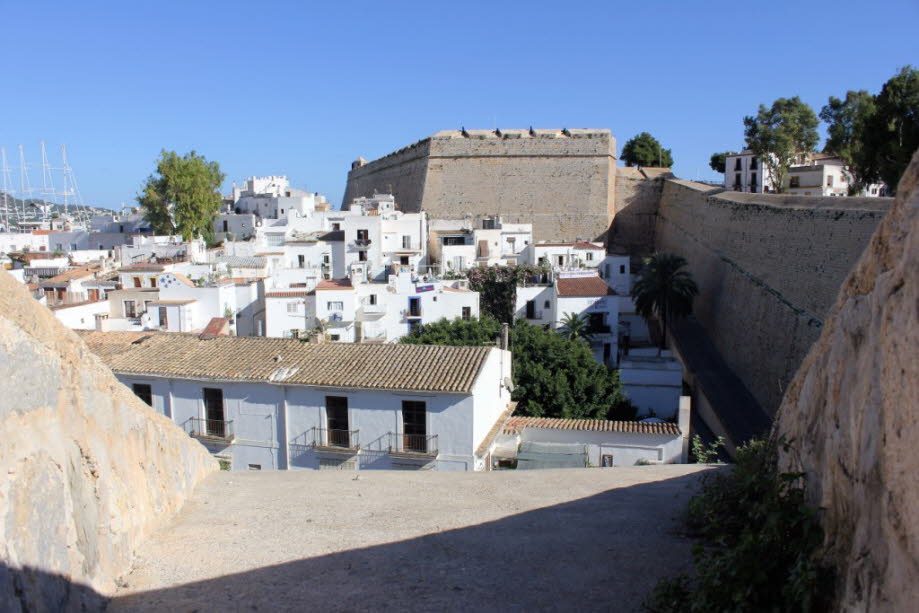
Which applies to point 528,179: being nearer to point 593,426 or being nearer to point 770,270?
point 770,270

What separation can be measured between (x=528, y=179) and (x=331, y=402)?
27241 millimetres

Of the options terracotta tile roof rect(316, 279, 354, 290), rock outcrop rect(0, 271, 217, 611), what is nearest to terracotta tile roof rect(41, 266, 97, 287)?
terracotta tile roof rect(316, 279, 354, 290)

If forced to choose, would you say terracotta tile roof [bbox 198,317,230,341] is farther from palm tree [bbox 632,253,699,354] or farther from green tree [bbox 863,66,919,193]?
green tree [bbox 863,66,919,193]

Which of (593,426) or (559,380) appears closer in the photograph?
(593,426)

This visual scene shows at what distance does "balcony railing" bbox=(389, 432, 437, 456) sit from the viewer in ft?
35.8

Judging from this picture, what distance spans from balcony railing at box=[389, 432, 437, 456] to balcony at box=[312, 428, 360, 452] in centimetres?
57

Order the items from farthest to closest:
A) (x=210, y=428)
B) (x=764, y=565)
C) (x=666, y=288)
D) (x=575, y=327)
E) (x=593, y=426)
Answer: (x=666, y=288), (x=575, y=327), (x=593, y=426), (x=210, y=428), (x=764, y=565)

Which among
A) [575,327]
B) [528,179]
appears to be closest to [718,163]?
[528,179]

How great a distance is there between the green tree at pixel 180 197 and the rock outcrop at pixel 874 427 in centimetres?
3642

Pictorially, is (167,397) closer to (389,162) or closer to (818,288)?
(818,288)

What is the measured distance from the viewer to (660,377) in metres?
19.6

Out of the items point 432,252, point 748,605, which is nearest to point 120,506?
point 748,605

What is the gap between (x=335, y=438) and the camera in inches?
439

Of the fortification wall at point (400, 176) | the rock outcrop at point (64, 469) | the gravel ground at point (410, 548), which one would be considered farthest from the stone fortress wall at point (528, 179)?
the rock outcrop at point (64, 469)
